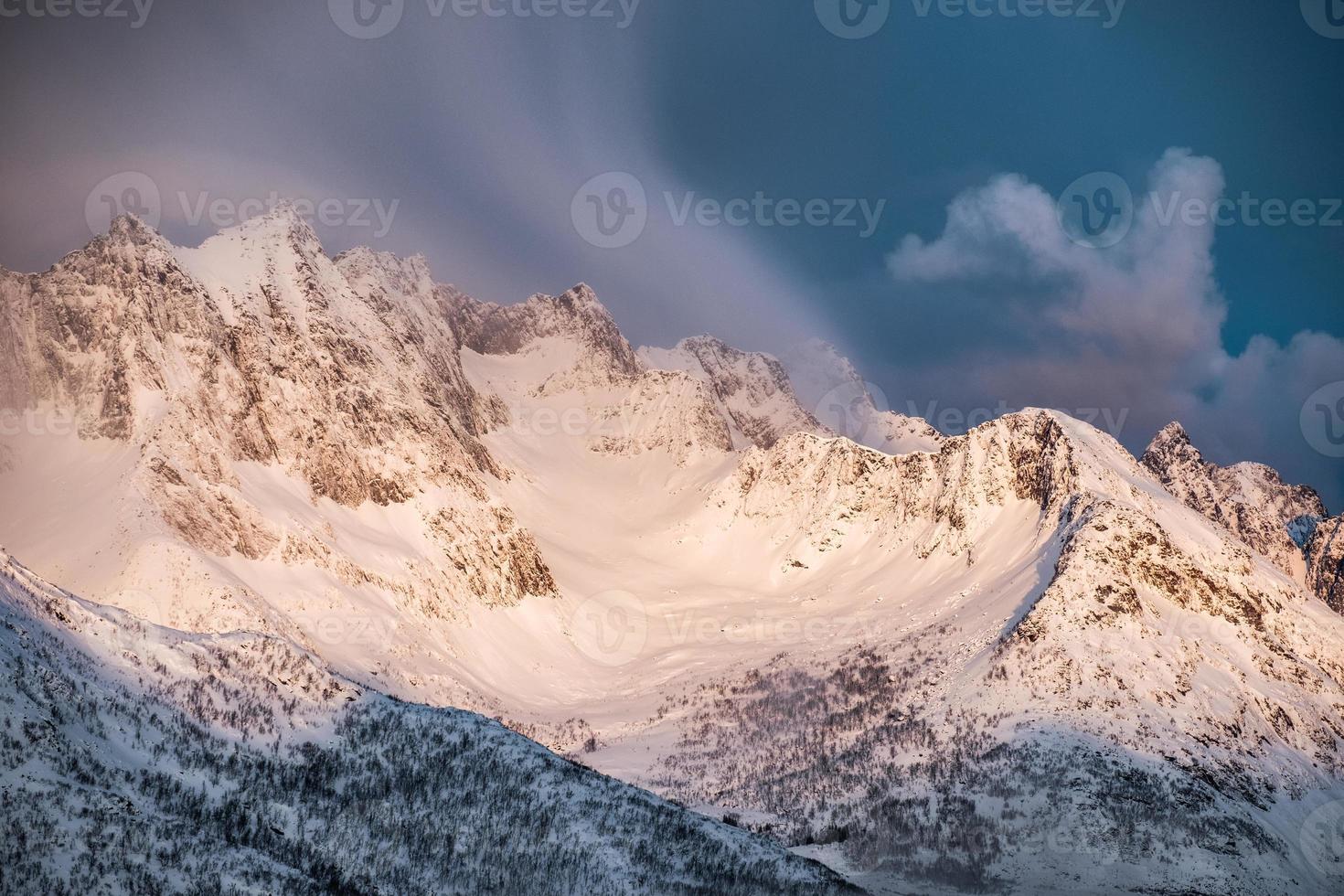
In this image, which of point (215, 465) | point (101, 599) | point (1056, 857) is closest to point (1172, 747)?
point (1056, 857)

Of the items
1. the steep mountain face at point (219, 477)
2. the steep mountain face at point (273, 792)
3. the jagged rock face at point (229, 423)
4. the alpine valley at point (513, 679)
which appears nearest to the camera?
the steep mountain face at point (273, 792)

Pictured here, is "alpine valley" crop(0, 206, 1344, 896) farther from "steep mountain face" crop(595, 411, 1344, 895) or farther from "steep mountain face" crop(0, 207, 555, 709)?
"steep mountain face" crop(0, 207, 555, 709)

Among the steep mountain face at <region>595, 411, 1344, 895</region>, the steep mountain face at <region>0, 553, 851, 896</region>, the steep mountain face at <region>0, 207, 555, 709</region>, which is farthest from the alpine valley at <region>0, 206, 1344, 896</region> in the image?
the steep mountain face at <region>0, 207, 555, 709</region>

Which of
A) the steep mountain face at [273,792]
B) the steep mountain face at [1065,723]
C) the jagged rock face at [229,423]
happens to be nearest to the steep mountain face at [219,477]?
the jagged rock face at [229,423]

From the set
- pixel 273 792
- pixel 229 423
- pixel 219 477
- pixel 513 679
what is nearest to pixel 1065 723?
pixel 513 679

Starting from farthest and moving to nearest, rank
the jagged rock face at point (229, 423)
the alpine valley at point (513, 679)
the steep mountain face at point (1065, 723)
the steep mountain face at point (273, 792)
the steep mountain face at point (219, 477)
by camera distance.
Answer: the jagged rock face at point (229, 423), the steep mountain face at point (219, 477), the steep mountain face at point (1065, 723), the alpine valley at point (513, 679), the steep mountain face at point (273, 792)

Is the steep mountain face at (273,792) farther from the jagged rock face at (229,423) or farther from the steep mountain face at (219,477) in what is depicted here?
the jagged rock face at (229,423)
